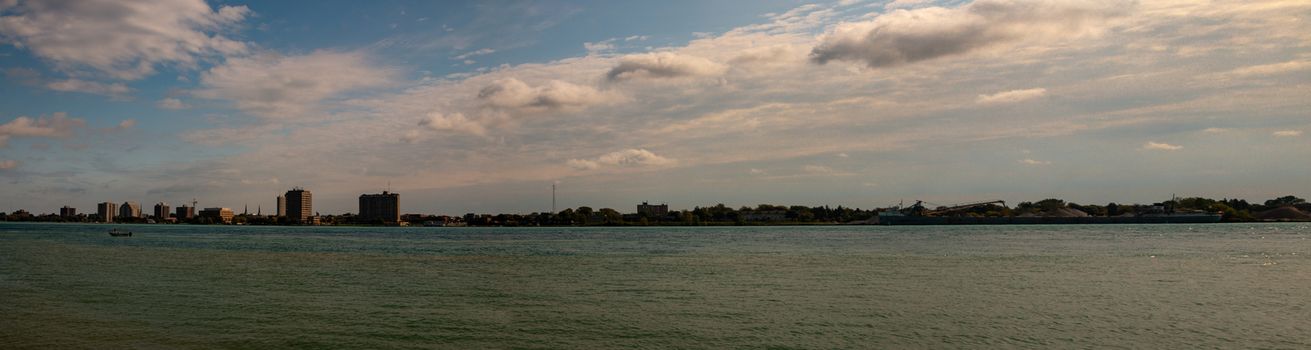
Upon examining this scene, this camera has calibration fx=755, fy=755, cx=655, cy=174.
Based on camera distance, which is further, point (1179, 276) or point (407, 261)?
point (407, 261)

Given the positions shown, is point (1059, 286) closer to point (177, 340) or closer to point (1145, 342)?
point (1145, 342)

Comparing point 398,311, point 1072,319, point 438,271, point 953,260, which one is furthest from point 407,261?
point 1072,319

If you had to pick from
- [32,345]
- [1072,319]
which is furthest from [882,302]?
[32,345]

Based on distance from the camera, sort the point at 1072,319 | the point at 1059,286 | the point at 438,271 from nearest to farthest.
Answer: the point at 1072,319, the point at 1059,286, the point at 438,271

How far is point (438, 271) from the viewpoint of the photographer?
173ft

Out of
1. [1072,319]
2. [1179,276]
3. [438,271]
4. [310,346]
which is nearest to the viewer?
[310,346]

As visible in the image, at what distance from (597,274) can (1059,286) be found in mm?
26658

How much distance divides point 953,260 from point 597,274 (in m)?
31.1

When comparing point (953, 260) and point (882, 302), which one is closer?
point (882, 302)

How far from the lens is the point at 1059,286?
39938mm

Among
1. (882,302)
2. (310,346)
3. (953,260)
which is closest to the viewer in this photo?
(310,346)

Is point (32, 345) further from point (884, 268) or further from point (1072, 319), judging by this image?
point (884, 268)

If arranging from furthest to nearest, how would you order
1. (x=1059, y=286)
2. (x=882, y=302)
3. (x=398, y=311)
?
(x=1059, y=286) < (x=882, y=302) < (x=398, y=311)

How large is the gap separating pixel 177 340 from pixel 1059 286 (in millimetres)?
39958
